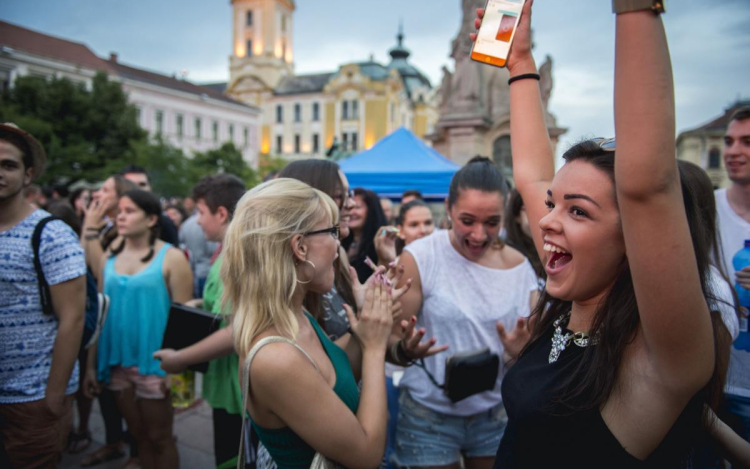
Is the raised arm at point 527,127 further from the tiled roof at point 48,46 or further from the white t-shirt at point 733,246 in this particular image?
the tiled roof at point 48,46

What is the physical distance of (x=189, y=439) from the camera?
420 cm

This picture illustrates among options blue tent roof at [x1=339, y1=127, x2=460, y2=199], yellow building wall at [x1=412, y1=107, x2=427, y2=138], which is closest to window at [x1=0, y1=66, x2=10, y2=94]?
blue tent roof at [x1=339, y1=127, x2=460, y2=199]

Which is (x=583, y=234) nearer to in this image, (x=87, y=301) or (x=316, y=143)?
(x=87, y=301)

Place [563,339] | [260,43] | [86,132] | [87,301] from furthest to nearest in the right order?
[260,43]
[86,132]
[87,301]
[563,339]

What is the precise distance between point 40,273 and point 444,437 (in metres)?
2.35

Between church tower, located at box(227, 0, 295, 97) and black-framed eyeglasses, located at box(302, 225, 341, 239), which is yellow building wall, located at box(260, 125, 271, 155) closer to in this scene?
church tower, located at box(227, 0, 295, 97)

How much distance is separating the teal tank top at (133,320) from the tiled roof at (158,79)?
47422 millimetres

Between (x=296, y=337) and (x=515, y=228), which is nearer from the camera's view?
(x=296, y=337)

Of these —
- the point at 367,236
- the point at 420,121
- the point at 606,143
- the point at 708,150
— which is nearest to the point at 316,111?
the point at 420,121

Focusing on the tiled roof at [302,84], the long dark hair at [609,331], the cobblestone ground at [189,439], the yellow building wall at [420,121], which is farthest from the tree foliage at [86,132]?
the yellow building wall at [420,121]

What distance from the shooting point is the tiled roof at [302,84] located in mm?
59844

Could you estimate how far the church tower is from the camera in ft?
204

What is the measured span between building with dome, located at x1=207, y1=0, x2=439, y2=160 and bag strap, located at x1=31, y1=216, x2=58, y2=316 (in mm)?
50582

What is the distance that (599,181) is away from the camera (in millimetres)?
1097
